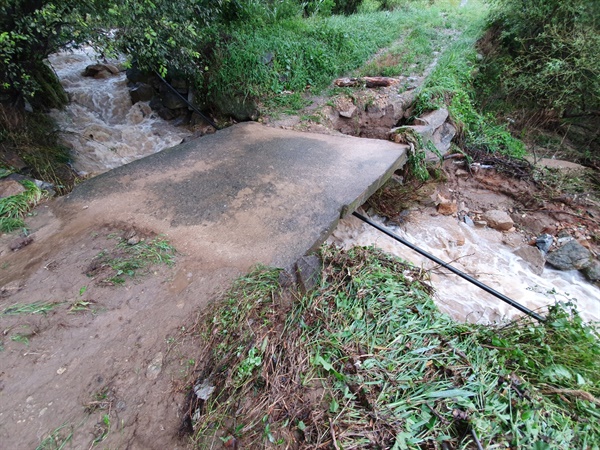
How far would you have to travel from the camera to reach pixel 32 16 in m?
3.22

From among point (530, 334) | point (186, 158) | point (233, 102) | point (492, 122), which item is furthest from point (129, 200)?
point (492, 122)

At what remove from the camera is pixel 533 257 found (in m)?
4.27

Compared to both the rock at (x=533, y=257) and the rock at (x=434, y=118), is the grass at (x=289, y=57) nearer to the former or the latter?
the rock at (x=434, y=118)

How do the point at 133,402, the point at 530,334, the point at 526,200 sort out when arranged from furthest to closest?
the point at 526,200
the point at 530,334
the point at 133,402

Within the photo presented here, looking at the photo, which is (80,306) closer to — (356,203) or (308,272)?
(308,272)

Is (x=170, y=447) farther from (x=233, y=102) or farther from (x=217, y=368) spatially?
(x=233, y=102)

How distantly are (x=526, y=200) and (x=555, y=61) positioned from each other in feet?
9.65

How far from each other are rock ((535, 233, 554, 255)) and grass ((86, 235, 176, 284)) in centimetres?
508

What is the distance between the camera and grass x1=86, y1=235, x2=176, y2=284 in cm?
241

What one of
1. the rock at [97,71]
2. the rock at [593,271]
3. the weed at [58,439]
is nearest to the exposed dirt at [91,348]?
the weed at [58,439]

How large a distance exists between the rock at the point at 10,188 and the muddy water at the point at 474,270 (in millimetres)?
3577

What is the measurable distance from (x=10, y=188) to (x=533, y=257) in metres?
6.52

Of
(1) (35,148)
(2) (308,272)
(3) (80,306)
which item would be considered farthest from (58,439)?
(1) (35,148)

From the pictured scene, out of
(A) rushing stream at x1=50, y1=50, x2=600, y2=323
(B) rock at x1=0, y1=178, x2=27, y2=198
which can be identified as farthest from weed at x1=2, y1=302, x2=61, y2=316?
(A) rushing stream at x1=50, y1=50, x2=600, y2=323
